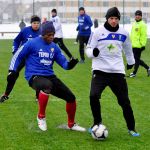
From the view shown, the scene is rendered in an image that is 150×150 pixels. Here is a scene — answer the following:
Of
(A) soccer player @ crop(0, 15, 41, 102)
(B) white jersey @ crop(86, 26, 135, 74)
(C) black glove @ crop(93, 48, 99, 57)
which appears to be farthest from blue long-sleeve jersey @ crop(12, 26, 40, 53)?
(C) black glove @ crop(93, 48, 99, 57)

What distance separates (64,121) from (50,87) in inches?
48.3

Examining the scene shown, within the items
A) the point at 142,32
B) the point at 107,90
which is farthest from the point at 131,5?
the point at 107,90

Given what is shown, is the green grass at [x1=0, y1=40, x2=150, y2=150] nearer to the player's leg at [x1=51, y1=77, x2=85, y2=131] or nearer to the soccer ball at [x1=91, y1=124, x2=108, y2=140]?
the soccer ball at [x1=91, y1=124, x2=108, y2=140]

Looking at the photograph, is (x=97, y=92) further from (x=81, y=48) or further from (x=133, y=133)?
(x=81, y=48)

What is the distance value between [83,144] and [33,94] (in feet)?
15.8

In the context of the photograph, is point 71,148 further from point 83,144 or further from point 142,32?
point 142,32

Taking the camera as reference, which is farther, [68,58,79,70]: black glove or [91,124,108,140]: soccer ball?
[68,58,79,70]: black glove

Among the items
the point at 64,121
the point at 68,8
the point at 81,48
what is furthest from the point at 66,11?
the point at 64,121

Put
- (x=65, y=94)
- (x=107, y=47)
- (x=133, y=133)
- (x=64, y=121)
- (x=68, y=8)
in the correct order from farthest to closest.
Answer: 1. (x=68, y=8)
2. (x=64, y=121)
3. (x=65, y=94)
4. (x=133, y=133)
5. (x=107, y=47)

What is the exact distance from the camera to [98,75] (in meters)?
7.21

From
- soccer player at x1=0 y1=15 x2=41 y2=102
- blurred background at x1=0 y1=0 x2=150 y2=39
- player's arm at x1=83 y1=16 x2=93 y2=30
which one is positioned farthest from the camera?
blurred background at x1=0 y1=0 x2=150 y2=39

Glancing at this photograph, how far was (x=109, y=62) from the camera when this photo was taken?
7.12m

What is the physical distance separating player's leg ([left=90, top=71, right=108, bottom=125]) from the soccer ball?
17cm

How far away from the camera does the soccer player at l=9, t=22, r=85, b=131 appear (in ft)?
24.7
